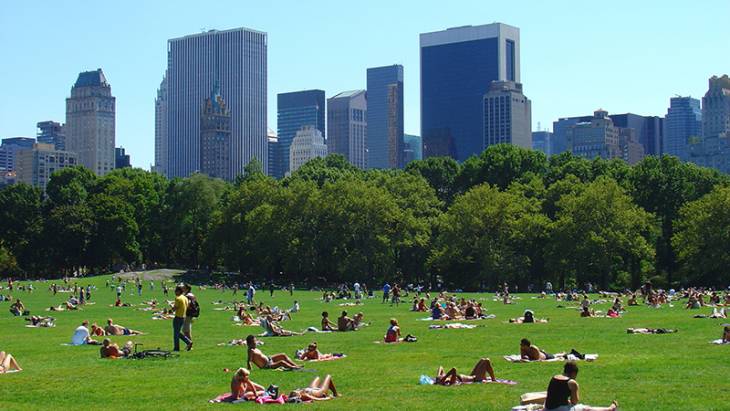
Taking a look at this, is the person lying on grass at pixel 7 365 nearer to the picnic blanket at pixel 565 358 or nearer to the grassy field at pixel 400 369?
the grassy field at pixel 400 369

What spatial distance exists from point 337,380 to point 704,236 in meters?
65.3

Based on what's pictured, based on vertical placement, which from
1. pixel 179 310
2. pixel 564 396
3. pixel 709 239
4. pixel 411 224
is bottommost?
pixel 564 396

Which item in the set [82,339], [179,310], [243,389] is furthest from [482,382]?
[82,339]

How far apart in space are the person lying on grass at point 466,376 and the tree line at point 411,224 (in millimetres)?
62805

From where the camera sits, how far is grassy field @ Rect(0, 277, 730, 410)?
18766 millimetres

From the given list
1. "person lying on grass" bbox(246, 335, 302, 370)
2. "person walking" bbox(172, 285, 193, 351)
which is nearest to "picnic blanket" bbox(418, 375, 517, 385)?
"person lying on grass" bbox(246, 335, 302, 370)

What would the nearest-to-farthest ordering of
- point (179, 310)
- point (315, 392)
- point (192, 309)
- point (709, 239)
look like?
1. point (315, 392)
2. point (179, 310)
3. point (192, 309)
4. point (709, 239)

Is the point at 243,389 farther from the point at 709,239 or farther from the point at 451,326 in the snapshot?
the point at 709,239

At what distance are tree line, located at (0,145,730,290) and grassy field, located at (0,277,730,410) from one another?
152ft

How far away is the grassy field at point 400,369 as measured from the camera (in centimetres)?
1877

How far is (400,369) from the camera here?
23734 millimetres

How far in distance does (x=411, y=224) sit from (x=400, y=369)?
72509 mm

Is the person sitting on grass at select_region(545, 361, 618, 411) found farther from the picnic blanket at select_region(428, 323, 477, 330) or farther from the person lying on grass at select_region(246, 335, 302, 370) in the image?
the picnic blanket at select_region(428, 323, 477, 330)

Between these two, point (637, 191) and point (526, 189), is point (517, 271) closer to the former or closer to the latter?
point (526, 189)
